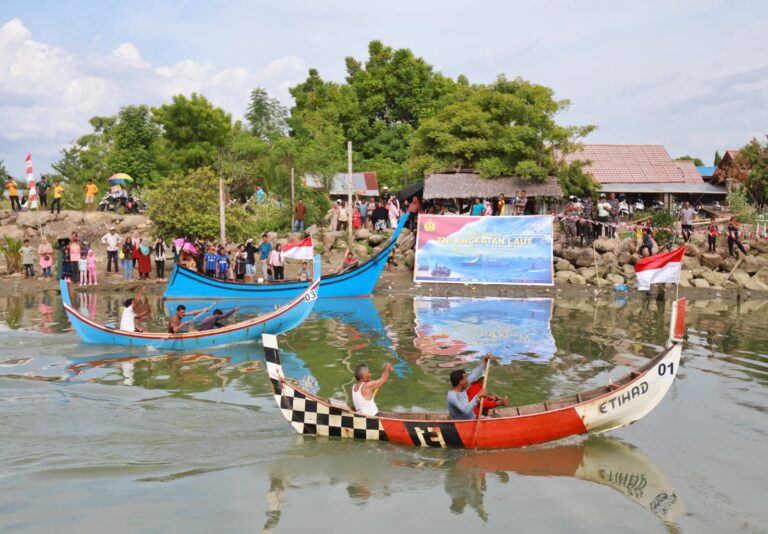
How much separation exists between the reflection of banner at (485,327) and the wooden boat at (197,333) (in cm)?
334

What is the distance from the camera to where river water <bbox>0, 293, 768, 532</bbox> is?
31.1 feet

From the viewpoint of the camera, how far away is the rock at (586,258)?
A: 29547 millimetres

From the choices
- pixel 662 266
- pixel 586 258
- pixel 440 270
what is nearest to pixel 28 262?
pixel 440 270

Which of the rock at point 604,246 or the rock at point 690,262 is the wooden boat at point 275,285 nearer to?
the rock at point 604,246

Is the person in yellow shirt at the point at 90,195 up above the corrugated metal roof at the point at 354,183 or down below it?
below

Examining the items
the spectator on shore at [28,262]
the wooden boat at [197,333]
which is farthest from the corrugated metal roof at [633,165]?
the spectator on shore at [28,262]

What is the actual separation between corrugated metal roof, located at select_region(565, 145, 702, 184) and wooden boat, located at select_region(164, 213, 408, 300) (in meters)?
17.1

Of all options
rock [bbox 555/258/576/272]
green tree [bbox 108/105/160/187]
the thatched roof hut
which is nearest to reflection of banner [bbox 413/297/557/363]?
rock [bbox 555/258/576/272]

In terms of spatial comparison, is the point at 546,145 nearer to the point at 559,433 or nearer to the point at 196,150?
the point at 196,150

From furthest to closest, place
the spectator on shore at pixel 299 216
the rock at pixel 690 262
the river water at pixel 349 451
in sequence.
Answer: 1. the spectator on shore at pixel 299 216
2. the rock at pixel 690 262
3. the river water at pixel 349 451

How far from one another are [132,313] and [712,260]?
72.0ft

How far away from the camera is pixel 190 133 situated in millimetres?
44531

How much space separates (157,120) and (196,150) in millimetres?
3113

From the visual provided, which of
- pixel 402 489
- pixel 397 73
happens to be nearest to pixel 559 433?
pixel 402 489
